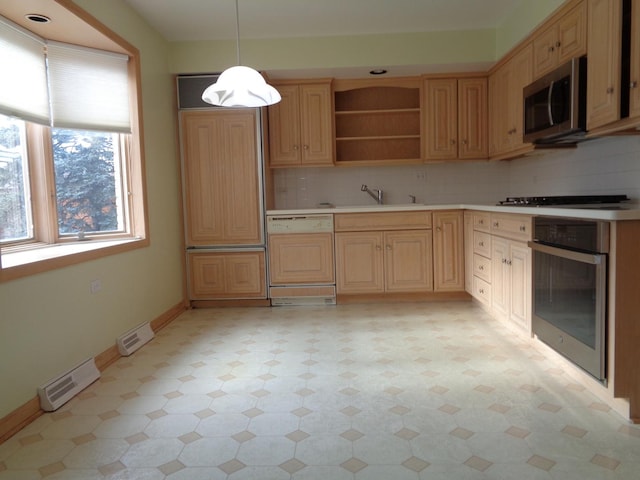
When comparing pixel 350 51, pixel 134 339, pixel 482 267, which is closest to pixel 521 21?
pixel 350 51

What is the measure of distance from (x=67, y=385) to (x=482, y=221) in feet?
10.3

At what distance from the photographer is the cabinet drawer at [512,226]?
2.93 metres

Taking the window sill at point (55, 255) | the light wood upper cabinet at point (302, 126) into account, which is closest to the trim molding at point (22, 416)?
the window sill at point (55, 255)

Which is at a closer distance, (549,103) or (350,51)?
(549,103)

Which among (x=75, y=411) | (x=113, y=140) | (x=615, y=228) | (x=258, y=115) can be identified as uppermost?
(x=258, y=115)

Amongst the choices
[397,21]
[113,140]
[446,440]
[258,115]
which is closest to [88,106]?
[113,140]

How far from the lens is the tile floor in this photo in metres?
1.78

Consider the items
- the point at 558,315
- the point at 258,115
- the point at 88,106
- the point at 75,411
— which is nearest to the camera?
the point at 75,411

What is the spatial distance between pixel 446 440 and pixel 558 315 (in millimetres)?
1063

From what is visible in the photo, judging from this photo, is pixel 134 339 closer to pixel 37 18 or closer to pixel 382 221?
pixel 37 18

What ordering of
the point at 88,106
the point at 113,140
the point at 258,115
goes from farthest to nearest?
the point at 258,115 → the point at 113,140 → the point at 88,106

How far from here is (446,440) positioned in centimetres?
194

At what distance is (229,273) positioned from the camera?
4.54 m

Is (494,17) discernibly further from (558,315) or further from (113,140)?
(113,140)
